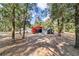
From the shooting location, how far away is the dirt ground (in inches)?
101

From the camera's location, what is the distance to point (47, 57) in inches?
101

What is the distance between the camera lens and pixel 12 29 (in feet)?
8.35

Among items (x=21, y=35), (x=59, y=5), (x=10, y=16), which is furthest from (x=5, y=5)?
(x=59, y=5)

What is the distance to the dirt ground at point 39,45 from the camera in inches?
101

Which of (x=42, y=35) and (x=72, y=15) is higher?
(x=72, y=15)

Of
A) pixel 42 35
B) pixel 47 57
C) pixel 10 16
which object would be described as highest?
pixel 10 16

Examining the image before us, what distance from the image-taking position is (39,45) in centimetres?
259

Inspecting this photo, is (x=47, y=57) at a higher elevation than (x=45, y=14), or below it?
below

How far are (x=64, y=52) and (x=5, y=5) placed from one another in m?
0.74

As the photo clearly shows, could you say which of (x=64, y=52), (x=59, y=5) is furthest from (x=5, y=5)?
(x=64, y=52)

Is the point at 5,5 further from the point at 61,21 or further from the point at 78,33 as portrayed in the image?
the point at 78,33

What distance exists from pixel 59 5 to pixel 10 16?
495 millimetres

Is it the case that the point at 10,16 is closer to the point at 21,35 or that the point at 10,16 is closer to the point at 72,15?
the point at 21,35

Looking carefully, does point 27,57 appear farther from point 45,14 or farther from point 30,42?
point 45,14
